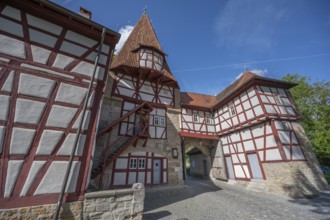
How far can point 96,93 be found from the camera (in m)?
5.05

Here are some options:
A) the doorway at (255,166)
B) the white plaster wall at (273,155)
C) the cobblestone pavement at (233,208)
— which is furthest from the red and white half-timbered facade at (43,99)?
the doorway at (255,166)

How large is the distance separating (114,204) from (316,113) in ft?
62.5

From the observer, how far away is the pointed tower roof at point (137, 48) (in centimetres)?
989

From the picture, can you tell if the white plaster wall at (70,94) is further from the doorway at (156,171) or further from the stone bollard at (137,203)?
the doorway at (156,171)

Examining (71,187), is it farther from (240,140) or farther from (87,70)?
(240,140)

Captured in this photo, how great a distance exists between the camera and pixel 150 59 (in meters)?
10.8

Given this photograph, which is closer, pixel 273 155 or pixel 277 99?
pixel 273 155

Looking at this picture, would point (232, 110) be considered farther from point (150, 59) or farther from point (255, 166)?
point (150, 59)

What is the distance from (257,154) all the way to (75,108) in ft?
34.8

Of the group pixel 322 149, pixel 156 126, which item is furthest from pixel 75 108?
pixel 322 149

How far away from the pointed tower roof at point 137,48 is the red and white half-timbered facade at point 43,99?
445 cm

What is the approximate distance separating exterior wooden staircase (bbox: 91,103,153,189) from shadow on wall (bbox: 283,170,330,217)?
829cm

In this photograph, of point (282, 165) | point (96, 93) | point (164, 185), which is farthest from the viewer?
point (164, 185)

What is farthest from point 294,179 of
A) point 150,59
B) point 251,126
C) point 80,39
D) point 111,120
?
point 80,39
